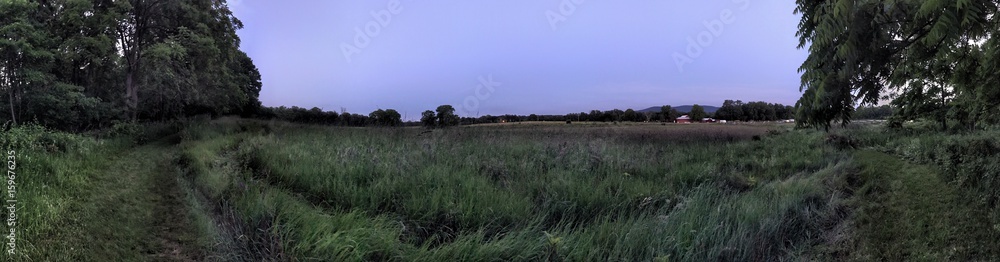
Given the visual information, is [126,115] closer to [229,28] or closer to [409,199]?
[229,28]

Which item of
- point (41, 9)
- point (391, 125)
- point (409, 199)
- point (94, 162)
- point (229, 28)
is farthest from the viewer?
point (229, 28)

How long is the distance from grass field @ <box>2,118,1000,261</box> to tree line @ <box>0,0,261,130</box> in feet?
41.7

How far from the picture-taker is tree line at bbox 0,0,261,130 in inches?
682

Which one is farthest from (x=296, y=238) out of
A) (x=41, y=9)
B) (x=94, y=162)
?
(x=41, y=9)

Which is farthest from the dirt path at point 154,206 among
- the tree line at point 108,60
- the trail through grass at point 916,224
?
the tree line at point 108,60

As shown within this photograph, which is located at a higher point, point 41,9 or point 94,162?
point 41,9

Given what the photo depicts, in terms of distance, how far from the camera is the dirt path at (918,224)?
505 centimetres

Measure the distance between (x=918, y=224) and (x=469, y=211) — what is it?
6379 mm

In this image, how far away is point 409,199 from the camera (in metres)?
5.21

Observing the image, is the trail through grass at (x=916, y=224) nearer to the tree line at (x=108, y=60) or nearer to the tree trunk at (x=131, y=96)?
the tree line at (x=108, y=60)

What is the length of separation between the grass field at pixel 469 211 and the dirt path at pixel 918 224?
0.09 feet

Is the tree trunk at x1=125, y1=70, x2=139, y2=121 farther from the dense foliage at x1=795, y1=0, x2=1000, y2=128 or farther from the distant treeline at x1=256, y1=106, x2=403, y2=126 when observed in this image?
the dense foliage at x1=795, y1=0, x2=1000, y2=128

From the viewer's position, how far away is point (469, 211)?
185 inches

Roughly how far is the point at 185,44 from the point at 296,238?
24.1 meters
